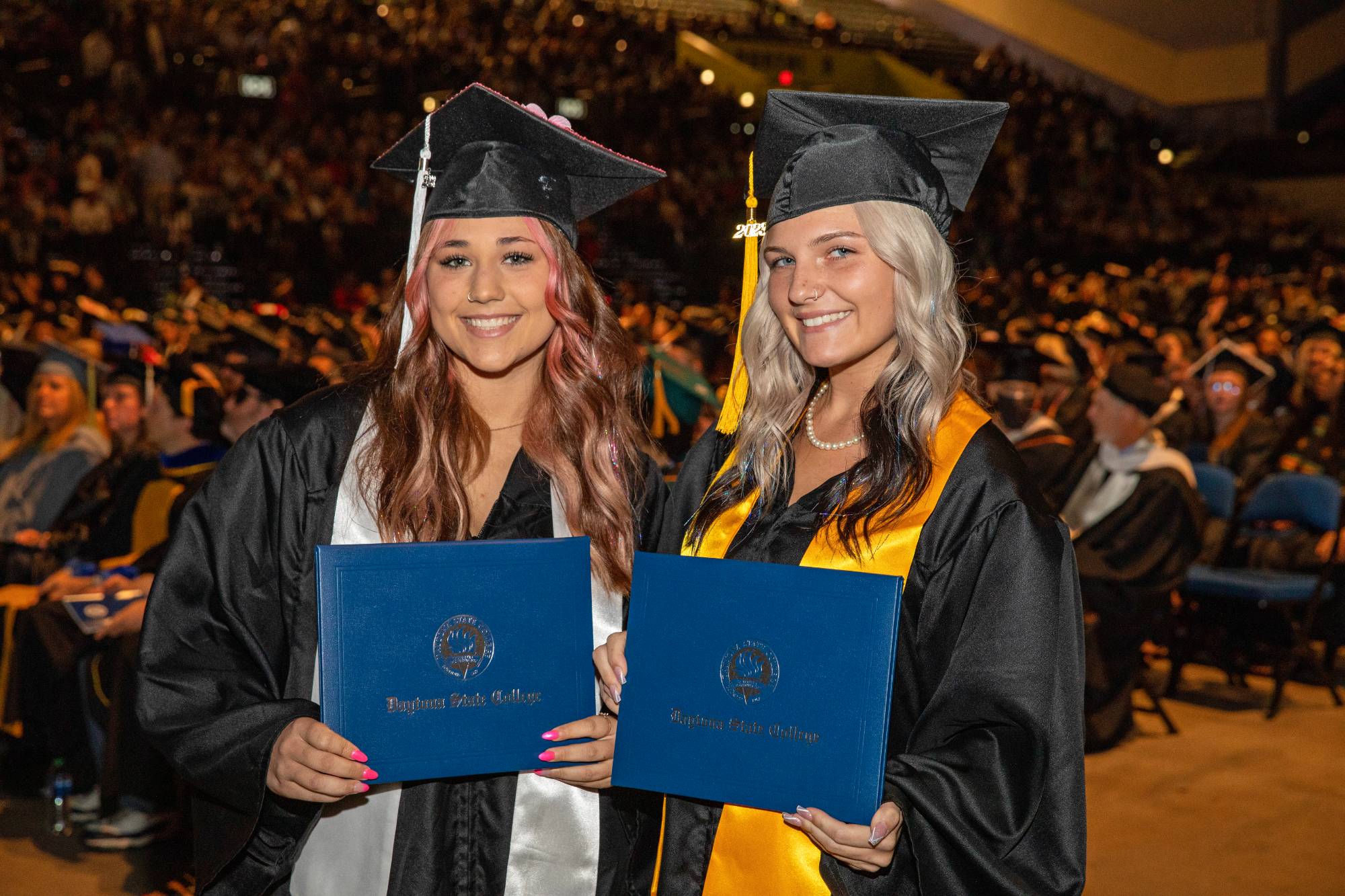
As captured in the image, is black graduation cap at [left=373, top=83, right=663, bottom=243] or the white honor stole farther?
black graduation cap at [left=373, top=83, right=663, bottom=243]

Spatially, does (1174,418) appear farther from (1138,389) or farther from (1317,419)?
(1138,389)

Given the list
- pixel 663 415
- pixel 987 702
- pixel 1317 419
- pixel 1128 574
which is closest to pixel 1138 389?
pixel 1128 574

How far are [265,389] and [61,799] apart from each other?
6.08 ft

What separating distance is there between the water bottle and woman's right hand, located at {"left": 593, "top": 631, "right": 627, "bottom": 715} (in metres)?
3.78

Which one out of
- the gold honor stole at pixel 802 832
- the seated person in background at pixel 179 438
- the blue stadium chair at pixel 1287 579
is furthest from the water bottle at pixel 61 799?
the blue stadium chair at pixel 1287 579

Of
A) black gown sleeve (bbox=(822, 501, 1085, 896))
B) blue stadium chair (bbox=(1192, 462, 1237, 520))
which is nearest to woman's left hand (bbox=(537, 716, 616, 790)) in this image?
black gown sleeve (bbox=(822, 501, 1085, 896))

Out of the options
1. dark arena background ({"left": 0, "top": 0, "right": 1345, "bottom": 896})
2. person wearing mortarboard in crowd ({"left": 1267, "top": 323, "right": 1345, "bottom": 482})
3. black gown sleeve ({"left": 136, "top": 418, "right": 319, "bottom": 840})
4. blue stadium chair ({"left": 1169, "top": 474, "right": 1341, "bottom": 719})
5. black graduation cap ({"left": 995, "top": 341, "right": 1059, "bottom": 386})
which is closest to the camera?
black gown sleeve ({"left": 136, "top": 418, "right": 319, "bottom": 840})

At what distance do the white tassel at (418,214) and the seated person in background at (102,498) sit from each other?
3633mm

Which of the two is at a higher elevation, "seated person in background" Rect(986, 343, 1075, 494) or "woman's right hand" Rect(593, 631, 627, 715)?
"seated person in background" Rect(986, 343, 1075, 494)

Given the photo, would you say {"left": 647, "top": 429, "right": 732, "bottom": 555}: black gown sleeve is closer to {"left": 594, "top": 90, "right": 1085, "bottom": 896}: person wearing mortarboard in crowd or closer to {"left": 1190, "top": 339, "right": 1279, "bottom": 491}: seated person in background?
{"left": 594, "top": 90, "right": 1085, "bottom": 896}: person wearing mortarboard in crowd

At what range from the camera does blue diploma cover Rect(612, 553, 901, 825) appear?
161 centimetres

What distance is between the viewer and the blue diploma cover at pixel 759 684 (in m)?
1.61

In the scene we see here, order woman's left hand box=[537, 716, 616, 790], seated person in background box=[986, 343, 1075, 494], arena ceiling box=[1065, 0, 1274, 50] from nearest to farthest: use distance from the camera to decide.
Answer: woman's left hand box=[537, 716, 616, 790]
seated person in background box=[986, 343, 1075, 494]
arena ceiling box=[1065, 0, 1274, 50]

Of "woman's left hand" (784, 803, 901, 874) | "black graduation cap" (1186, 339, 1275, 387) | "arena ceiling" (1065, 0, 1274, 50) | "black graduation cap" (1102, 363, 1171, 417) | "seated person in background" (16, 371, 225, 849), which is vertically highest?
"arena ceiling" (1065, 0, 1274, 50)
